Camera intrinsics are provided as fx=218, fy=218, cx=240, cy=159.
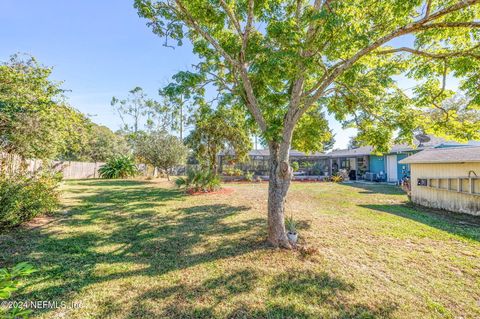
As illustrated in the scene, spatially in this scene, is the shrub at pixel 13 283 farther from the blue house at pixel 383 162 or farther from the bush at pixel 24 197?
the blue house at pixel 383 162

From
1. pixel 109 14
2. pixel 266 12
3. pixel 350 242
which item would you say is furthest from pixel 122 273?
pixel 109 14

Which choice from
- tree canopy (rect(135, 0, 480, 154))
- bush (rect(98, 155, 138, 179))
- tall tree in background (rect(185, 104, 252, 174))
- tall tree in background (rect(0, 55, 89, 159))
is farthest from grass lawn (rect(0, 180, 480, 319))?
bush (rect(98, 155, 138, 179))

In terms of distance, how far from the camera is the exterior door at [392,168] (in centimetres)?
1902

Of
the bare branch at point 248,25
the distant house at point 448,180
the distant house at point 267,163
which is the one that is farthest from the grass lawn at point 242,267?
the distant house at point 267,163

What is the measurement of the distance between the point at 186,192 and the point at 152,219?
17.6 feet

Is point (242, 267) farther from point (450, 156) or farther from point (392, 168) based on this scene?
point (392, 168)

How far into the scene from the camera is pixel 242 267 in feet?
13.8

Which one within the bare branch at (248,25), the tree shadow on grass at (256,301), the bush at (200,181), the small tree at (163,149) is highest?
the bare branch at (248,25)

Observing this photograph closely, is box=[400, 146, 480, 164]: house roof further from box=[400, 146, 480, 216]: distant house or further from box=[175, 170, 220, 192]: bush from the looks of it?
box=[175, 170, 220, 192]: bush

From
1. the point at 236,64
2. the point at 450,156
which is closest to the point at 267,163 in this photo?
the point at 450,156

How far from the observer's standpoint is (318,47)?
4.46m

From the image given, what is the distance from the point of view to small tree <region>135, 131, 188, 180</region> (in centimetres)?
1802

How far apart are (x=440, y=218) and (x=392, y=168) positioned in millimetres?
12937

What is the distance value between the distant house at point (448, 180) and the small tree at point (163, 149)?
15597mm
